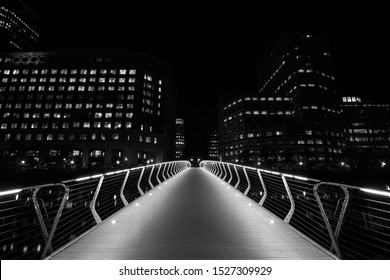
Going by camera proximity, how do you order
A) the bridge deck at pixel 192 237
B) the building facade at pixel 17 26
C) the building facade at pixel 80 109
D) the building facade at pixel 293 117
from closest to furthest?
the bridge deck at pixel 192 237
the building facade at pixel 80 109
the building facade at pixel 293 117
the building facade at pixel 17 26

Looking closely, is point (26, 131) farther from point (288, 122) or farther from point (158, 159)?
point (288, 122)

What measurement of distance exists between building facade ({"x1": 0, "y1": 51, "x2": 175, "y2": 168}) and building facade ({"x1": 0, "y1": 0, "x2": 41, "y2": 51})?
2367 inches

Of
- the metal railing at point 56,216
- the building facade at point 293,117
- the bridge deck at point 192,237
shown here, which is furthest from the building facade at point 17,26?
the bridge deck at point 192,237

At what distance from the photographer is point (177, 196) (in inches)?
283

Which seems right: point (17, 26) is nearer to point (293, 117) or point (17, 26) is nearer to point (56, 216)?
point (56, 216)

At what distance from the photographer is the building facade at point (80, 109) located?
4853cm

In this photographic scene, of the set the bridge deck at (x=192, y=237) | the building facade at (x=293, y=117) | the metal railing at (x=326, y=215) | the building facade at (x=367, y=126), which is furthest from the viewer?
the building facade at (x=367, y=126)

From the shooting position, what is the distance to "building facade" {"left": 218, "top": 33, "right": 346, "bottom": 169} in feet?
235

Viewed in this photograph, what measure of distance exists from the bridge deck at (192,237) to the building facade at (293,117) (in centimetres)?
6552

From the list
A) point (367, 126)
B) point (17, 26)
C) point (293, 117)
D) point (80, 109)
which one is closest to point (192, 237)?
point (80, 109)

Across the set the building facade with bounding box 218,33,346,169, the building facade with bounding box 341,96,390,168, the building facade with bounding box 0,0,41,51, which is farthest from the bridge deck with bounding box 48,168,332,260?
the building facade with bounding box 0,0,41,51

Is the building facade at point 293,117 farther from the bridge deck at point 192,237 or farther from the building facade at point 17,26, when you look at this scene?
the building facade at point 17,26

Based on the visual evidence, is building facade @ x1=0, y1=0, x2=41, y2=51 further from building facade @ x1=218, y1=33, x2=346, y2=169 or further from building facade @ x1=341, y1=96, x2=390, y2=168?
building facade @ x1=341, y1=96, x2=390, y2=168

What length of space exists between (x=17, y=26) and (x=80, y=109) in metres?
102
